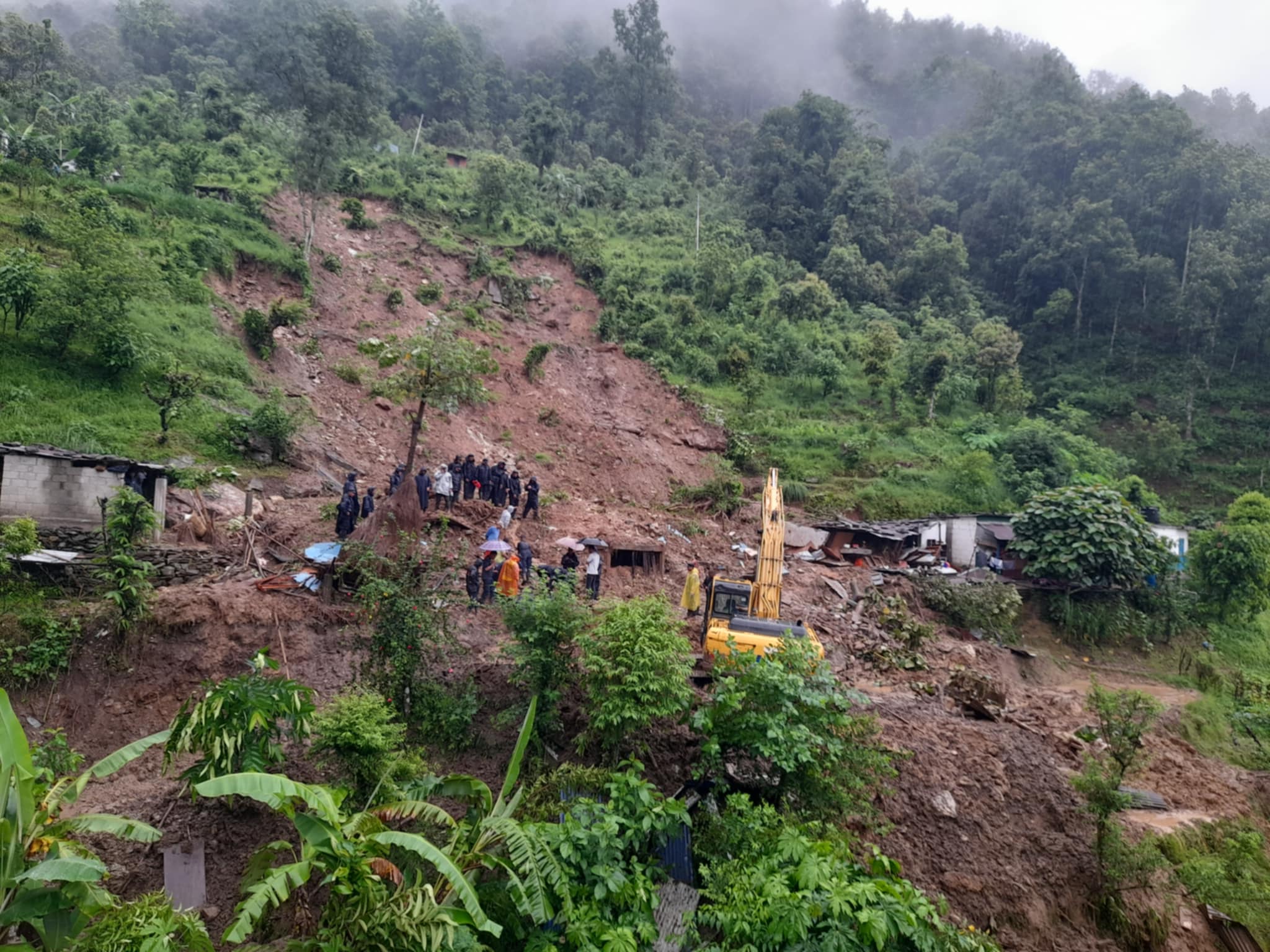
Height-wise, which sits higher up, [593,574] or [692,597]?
[593,574]

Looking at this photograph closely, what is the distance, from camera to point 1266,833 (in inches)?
417

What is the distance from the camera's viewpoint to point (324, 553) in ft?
36.8

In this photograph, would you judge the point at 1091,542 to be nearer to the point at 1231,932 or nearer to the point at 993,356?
the point at 1231,932

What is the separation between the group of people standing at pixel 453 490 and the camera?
41.8 feet

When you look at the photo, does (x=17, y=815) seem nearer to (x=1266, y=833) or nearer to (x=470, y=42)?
(x=1266, y=833)

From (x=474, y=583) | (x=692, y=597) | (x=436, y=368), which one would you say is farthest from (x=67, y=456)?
(x=692, y=597)

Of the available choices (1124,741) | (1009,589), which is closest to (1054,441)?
(1009,589)

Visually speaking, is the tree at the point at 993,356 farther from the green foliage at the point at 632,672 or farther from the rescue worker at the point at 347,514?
the green foliage at the point at 632,672

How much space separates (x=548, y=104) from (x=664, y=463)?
37677mm

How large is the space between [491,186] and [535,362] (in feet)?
42.2

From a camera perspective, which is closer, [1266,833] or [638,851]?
[638,851]

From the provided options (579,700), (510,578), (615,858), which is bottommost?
(615,858)

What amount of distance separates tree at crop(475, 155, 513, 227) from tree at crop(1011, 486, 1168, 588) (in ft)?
87.8

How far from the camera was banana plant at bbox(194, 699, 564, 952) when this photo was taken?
5102 mm
